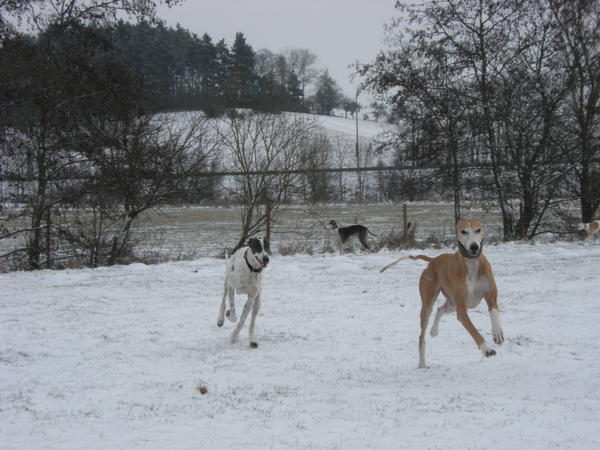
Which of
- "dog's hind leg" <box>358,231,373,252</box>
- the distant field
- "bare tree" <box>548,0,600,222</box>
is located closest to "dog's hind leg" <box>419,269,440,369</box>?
the distant field

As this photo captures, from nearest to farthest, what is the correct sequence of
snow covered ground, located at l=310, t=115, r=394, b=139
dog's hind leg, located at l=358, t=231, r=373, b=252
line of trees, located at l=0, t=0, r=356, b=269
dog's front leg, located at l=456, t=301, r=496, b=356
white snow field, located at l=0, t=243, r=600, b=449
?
1. white snow field, located at l=0, t=243, r=600, b=449
2. dog's front leg, located at l=456, t=301, r=496, b=356
3. line of trees, located at l=0, t=0, r=356, b=269
4. dog's hind leg, located at l=358, t=231, r=373, b=252
5. snow covered ground, located at l=310, t=115, r=394, b=139

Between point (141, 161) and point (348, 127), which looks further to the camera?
point (348, 127)

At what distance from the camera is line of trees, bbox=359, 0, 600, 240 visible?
17.6 m

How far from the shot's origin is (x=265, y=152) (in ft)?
51.0

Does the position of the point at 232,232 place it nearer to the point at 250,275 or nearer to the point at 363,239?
the point at 363,239

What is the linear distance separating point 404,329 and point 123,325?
3.69 meters

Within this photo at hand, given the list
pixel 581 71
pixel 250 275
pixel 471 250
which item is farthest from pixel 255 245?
pixel 581 71

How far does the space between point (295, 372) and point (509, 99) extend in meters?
14.6

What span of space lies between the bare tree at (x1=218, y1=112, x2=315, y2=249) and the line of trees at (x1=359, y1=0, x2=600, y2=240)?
4424 millimetres

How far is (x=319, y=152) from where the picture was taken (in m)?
16.3

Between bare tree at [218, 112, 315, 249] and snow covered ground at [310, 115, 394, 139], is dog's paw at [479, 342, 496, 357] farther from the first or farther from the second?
snow covered ground at [310, 115, 394, 139]

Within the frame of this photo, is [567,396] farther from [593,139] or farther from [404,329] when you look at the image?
[593,139]

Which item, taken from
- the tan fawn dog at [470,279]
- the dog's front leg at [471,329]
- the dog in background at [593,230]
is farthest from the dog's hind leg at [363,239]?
the dog's front leg at [471,329]

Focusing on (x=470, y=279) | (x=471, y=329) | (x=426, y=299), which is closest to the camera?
(x=471, y=329)
